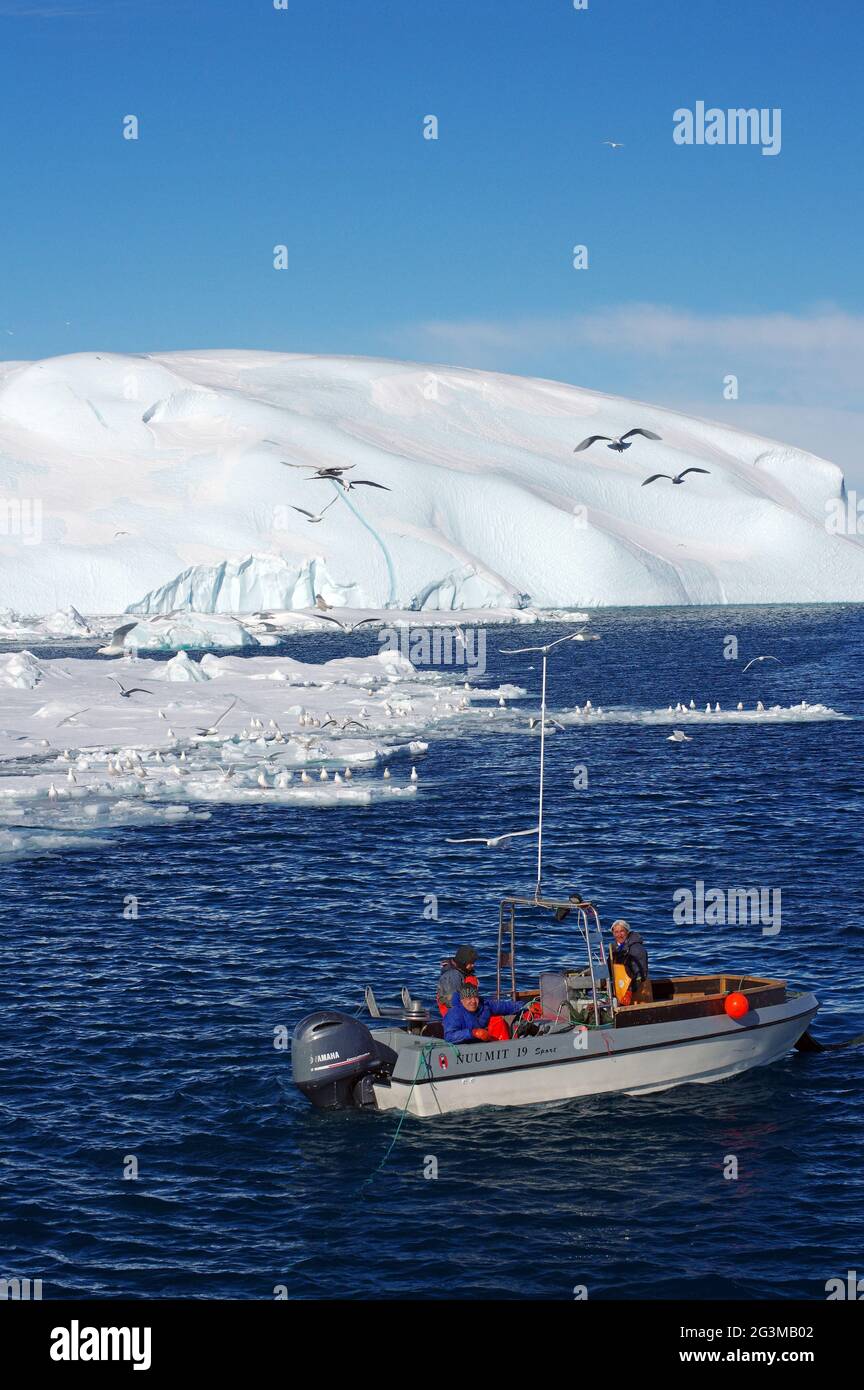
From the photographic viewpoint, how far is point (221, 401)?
503ft

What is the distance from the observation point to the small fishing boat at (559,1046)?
22031 millimetres

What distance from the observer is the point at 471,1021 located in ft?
74.3

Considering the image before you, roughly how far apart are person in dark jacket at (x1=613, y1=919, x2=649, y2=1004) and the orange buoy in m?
1.41

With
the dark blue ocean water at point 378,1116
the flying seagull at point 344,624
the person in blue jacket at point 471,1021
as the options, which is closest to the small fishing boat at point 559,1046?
the person in blue jacket at point 471,1021

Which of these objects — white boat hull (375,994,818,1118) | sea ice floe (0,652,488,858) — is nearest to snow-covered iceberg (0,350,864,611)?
sea ice floe (0,652,488,858)

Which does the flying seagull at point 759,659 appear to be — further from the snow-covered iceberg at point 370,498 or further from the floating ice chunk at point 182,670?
the snow-covered iceberg at point 370,498

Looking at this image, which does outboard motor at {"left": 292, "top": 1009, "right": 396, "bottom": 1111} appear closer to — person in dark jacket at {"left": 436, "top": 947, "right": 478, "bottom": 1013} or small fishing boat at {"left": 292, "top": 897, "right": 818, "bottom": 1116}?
small fishing boat at {"left": 292, "top": 897, "right": 818, "bottom": 1116}

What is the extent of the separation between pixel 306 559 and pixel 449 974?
354 ft

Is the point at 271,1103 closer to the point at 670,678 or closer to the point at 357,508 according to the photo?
the point at 670,678

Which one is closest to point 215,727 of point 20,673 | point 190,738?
point 190,738

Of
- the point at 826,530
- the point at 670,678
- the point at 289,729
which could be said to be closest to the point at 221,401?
the point at 826,530

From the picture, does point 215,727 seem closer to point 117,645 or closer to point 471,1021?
point 471,1021

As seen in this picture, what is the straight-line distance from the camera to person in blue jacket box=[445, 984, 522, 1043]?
74.0 ft

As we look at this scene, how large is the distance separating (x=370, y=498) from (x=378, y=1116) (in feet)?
400
